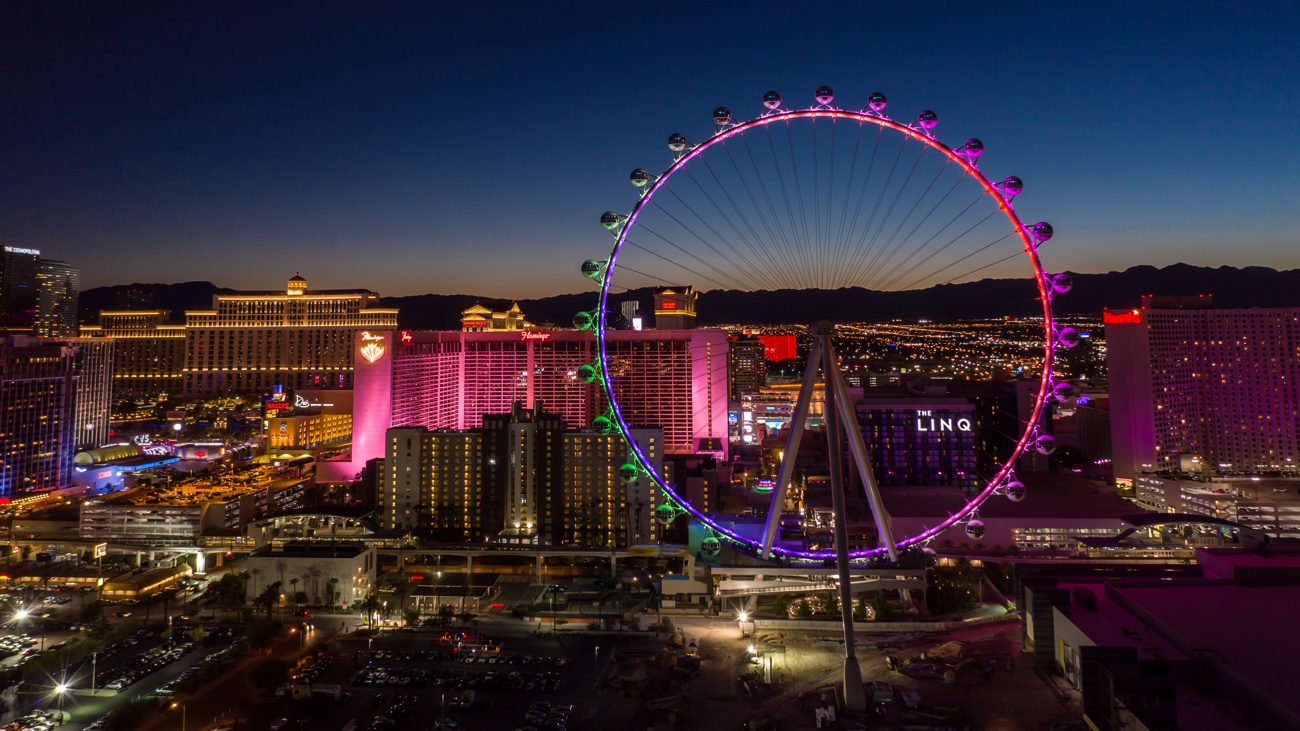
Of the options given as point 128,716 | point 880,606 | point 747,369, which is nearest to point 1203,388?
point 880,606

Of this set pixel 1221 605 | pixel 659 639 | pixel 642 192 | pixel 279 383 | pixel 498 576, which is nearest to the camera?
pixel 642 192

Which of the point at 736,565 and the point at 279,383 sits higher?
the point at 279,383

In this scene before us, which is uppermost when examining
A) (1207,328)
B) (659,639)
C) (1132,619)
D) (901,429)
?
(1207,328)

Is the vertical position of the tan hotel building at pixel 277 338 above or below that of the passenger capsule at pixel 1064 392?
above

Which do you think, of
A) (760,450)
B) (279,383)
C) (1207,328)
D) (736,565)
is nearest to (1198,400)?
(1207,328)

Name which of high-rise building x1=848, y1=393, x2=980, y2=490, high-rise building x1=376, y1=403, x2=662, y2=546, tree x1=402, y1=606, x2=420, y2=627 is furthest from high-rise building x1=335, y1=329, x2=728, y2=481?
tree x1=402, y1=606, x2=420, y2=627

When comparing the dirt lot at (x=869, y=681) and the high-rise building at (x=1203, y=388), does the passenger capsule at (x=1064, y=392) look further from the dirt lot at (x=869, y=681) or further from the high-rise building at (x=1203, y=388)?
the high-rise building at (x=1203, y=388)

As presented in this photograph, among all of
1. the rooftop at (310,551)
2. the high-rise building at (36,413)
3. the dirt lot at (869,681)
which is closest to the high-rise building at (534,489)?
the rooftop at (310,551)

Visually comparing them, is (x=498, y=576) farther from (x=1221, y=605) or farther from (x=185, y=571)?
(x=1221, y=605)
